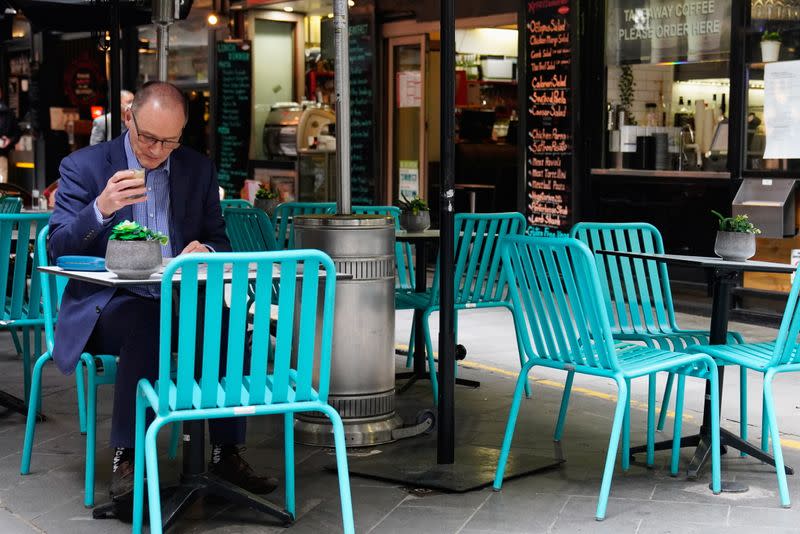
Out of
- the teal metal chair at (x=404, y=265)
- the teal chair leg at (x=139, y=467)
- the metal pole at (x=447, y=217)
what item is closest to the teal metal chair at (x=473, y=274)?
the teal metal chair at (x=404, y=265)

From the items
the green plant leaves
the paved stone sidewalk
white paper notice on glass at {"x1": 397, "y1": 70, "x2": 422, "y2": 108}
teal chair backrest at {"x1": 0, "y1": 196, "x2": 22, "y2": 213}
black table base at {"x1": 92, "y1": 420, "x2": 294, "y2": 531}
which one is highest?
white paper notice on glass at {"x1": 397, "y1": 70, "x2": 422, "y2": 108}

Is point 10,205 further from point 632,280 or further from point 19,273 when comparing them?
point 632,280

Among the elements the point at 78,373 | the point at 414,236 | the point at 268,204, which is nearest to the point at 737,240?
the point at 414,236

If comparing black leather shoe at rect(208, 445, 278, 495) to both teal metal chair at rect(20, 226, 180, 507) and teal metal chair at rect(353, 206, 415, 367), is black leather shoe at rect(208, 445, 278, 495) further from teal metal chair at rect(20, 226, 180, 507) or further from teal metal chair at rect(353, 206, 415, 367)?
teal metal chair at rect(353, 206, 415, 367)

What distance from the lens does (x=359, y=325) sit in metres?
4.86

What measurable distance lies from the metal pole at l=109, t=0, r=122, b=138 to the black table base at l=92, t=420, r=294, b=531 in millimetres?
2877

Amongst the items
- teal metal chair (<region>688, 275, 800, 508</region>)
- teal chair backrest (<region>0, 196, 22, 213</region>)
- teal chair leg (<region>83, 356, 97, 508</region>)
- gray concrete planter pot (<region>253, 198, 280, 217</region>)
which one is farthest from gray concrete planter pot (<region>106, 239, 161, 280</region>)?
gray concrete planter pot (<region>253, 198, 280, 217</region>)

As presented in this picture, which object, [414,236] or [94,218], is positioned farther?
[414,236]

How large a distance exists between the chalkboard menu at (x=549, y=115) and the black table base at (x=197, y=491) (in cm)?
616

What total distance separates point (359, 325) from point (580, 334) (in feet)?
3.59

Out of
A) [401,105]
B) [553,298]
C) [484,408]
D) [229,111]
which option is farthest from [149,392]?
[229,111]

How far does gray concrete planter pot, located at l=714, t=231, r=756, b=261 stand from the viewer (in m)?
4.55

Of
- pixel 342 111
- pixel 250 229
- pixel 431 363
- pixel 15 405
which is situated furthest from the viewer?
pixel 250 229

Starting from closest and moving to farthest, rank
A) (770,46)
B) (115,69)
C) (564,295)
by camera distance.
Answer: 1. (564,295)
2. (115,69)
3. (770,46)
